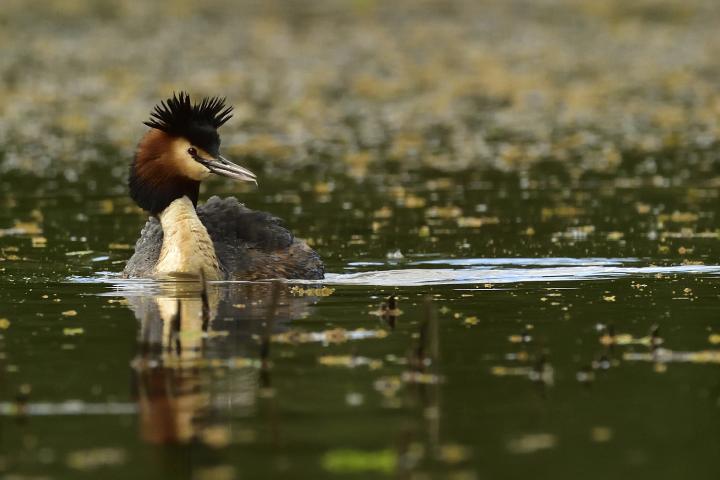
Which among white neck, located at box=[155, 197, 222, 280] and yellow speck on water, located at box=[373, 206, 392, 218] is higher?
yellow speck on water, located at box=[373, 206, 392, 218]

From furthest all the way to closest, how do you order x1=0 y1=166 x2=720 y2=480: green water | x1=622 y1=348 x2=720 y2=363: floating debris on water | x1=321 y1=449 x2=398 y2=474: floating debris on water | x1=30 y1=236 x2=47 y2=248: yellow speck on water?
x1=30 y1=236 x2=47 y2=248: yellow speck on water
x1=622 y1=348 x2=720 y2=363: floating debris on water
x1=0 y1=166 x2=720 y2=480: green water
x1=321 y1=449 x2=398 y2=474: floating debris on water

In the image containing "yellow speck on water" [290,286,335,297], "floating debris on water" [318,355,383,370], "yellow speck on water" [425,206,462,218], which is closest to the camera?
"floating debris on water" [318,355,383,370]

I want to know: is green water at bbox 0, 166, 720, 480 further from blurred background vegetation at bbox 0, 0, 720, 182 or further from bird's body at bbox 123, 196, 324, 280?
blurred background vegetation at bbox 0, 0, 720, 182

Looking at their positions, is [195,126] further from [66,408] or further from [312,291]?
[66,408]

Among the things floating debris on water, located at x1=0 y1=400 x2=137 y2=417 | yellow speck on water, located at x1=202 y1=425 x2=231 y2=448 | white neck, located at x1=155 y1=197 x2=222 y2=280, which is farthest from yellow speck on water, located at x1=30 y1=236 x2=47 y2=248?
yellow speck on water, located at x1=202 y1=425 x2=231 y2=448

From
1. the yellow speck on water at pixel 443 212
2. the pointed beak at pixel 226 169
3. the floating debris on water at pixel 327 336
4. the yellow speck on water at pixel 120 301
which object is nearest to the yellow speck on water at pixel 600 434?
the floating debris on water at pixel 327 336

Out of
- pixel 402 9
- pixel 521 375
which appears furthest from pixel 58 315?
pixel 402 9

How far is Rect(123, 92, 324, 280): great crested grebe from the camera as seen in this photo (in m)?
18.4

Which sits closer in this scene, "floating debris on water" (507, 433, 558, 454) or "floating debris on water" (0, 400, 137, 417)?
"floating debris on water" (507, 433, 558, 454)

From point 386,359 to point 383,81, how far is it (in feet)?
118

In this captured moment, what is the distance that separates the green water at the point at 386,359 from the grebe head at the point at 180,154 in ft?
3.90

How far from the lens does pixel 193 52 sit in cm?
5809

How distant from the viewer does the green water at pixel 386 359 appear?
1030 centimetres

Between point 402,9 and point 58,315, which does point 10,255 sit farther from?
point 402,9
